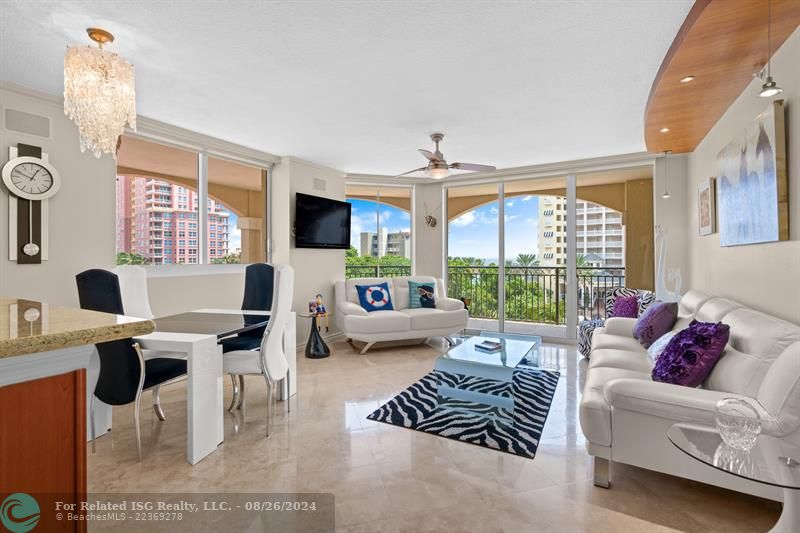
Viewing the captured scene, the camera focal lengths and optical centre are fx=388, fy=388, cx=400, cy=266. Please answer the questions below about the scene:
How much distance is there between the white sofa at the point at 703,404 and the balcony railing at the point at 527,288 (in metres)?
3.18

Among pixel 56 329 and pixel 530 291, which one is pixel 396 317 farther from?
pixel 56 329

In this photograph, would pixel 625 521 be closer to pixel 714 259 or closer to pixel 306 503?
pixel 306 503

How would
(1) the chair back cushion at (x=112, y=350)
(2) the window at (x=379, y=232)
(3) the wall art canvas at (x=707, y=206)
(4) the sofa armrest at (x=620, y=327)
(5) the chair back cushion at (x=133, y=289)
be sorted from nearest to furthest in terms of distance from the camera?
(1) the chair back cushion at (x=112, y=350) → (5) the chair back cushion at (x=133, y=289) → (3) the wall art canvas at (x=707, y=206) → (4) the sofa armrest at (x=620, y=327) → (2) the window at (x=379, y=232)

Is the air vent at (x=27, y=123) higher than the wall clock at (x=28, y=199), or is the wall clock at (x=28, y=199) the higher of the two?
the air vent at (x=27, y=123)

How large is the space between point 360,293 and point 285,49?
3.40 m

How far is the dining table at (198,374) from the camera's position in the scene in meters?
2.27

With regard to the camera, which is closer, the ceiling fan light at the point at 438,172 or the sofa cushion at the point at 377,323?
the ceiling fan light at the point at 438,172

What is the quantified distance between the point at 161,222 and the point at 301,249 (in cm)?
167

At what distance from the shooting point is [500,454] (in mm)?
2348

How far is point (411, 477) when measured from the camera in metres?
2.11

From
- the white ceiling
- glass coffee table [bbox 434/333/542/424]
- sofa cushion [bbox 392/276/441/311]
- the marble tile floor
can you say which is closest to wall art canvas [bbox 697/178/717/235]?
the white ceiling

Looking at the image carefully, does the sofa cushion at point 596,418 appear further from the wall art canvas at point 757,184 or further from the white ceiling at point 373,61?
the white ceiling at point 373,61

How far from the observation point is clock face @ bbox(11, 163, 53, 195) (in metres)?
2.74

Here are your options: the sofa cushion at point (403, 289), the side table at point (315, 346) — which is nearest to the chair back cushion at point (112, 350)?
the side table at point (315, 346)
